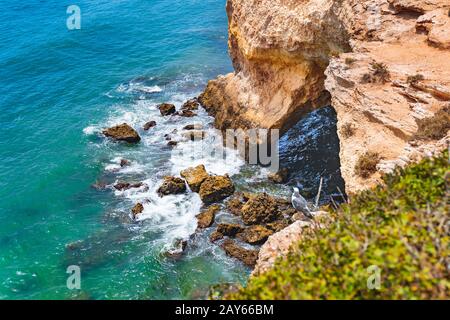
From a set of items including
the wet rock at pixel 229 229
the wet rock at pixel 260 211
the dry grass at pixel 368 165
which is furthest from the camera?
the wet rock at pixel 260 211

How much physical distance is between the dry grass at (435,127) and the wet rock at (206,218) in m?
14.7

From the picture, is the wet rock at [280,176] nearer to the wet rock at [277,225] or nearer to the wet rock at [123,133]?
the wet rock at [277,225]

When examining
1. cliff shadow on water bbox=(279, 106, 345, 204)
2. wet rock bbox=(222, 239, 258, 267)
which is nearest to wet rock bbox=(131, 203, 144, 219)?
wet rock bbox=(222, 239, 258, 267)

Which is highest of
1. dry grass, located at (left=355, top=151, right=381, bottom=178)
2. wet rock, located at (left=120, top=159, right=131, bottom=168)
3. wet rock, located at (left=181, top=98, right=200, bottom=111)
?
dry grass, located at (left=355, top=151, right=381, bottom=178)

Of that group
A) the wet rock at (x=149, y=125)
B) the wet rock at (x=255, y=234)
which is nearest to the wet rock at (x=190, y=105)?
the wet rock at (x=149, y=125)

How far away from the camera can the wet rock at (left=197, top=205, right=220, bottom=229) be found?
93.0 feet

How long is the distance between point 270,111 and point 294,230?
18.5 m

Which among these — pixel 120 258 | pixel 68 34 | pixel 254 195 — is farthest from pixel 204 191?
pixel 68 34

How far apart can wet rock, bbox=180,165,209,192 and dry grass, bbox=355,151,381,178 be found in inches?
583

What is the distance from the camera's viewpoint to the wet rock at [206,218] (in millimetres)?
28359

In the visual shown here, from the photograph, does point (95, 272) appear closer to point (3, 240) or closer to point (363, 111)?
point (3, 240)

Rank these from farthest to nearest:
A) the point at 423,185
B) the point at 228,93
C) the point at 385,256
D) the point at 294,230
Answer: the point at 228,93
the point at 294,230
the point at 423,185
the point at 385,256

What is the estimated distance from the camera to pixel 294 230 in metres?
16.0

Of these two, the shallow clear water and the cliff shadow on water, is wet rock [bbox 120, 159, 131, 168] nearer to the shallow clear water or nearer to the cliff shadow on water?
the shallow clear water
